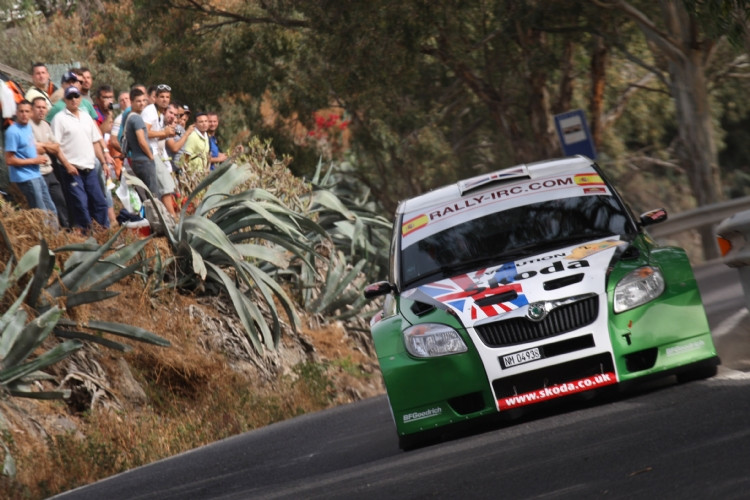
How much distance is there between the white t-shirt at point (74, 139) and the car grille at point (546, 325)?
8400mm

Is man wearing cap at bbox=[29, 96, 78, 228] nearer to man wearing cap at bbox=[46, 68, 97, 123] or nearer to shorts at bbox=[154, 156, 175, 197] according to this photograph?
man wearing cap at bbox=[46, 68, 97, 123]

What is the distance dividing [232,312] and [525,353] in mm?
7868

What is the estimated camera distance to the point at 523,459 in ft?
25.2

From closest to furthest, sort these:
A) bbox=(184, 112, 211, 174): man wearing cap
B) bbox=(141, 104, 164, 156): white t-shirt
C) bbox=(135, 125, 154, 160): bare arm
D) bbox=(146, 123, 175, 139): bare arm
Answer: bbox=(135, 125, 154, 160): bare arm → bbox=(146, 123, 175, 139): bare arm → bbox=(141, 104, 164, 156): white t-shirt → bbox=(184, 112, 211, 174): man wearing cap

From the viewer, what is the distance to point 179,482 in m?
9.63

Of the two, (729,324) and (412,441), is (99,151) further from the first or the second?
(412,441)

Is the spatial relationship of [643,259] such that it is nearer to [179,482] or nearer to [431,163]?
[179,482]

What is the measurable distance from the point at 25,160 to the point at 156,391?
2955 millimetres

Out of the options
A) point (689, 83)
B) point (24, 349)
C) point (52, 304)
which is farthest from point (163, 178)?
point (689, 83)

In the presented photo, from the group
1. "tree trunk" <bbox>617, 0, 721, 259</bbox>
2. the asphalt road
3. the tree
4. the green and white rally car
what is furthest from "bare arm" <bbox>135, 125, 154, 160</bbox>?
"tree trunk" <bbox>617, 0, 721, 259</bbox>

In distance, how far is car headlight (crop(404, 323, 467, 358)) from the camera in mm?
8992

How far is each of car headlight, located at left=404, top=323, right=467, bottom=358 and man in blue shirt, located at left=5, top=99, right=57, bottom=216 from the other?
7.06m

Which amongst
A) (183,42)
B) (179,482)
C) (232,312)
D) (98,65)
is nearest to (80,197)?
(232,312)

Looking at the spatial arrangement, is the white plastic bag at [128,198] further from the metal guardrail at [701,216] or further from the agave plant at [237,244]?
the metal guardrail at [701,216]
